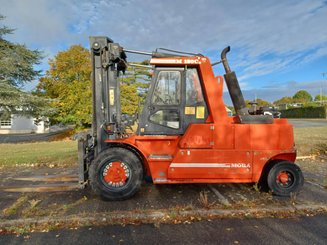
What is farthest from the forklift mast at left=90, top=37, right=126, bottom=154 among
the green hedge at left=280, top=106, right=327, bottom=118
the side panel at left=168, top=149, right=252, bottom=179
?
the green hedge at left=280, top=106, right=327, bottom=118

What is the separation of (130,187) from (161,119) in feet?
4.81

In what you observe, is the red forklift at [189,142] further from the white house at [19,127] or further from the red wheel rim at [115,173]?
the white house at [19,127]

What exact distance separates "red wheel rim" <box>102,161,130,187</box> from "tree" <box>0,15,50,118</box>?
1711 centimetres

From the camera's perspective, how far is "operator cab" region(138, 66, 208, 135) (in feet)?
17.6

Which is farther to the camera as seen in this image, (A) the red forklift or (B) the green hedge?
(B) the green hedge

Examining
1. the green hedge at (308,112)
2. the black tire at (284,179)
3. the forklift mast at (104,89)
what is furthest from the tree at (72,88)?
the green hedge at (308,112)

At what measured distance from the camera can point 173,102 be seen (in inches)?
212

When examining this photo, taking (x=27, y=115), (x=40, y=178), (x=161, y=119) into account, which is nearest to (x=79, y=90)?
(x=27, y=115)

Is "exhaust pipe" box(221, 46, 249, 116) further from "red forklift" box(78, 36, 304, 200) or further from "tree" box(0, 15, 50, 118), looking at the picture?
"tree" box(0, 15, 50, 118)

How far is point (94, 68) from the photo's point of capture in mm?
5660

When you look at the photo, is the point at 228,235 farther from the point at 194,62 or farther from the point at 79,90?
the point at 79,90

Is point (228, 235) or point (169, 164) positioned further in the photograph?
point (169, 164)

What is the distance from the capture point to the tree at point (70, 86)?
25953 millimetres

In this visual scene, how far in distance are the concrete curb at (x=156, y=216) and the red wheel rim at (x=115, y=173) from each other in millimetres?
775
